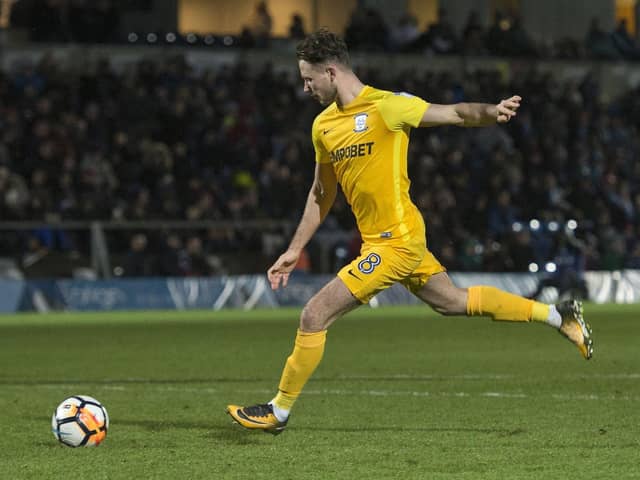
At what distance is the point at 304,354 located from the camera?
7.62 meters

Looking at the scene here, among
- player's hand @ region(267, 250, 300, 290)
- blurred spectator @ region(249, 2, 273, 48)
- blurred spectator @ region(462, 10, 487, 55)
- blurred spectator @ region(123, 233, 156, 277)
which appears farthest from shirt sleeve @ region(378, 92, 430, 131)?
blurred spectator @ region(462, 10, 487, 55)

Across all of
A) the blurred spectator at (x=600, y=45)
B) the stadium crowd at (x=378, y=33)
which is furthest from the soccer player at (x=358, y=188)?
the blurred spectator at (x=600, y=45)

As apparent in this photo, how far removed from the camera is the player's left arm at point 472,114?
281 inches

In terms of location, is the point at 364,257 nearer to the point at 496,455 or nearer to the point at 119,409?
the point at 496,455

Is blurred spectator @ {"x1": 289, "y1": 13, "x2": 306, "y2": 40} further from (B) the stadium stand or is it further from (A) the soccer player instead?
(A) the soccer player

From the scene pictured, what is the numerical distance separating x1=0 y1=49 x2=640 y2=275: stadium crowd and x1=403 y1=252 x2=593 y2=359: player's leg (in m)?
→ 14.5

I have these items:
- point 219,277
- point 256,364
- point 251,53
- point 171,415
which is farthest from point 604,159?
point 171,415

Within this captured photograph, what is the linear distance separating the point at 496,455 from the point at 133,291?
15897 millimetres

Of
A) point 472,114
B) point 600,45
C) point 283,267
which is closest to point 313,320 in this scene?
point 283,267

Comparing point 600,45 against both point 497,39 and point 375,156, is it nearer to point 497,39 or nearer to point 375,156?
point 497,39

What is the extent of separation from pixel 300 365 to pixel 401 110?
1504mm

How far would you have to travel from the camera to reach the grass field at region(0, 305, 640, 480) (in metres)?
6.62

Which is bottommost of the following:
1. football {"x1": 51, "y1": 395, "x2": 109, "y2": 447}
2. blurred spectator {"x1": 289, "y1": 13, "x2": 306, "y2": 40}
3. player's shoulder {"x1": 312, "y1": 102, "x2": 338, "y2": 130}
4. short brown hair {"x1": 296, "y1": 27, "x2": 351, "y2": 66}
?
blurred spectator {"x1": 289, "y1": 13, "x2": 306, "y2": 40}

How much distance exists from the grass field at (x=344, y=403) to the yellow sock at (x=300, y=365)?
→ 23 cm
